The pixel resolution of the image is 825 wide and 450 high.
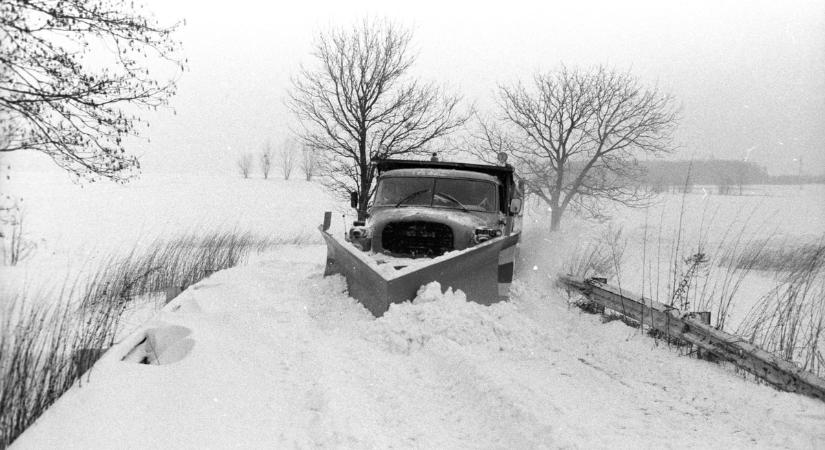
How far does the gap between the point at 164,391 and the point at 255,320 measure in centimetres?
181

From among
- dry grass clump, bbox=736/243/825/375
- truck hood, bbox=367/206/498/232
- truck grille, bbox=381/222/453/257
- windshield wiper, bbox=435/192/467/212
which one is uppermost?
windshield wiper, bbox=435/192/467/212

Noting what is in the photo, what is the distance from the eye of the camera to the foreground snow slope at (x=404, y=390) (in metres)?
2.58

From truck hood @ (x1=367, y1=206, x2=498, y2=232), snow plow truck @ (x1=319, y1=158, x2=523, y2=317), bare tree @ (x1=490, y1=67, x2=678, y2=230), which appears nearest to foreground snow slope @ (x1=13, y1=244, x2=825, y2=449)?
snow plow truck @ (x1=319, y1=158, x2=523, y2=317)

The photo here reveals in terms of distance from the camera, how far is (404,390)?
335 centimetres

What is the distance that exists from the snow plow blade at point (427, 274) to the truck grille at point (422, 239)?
0.75 meters

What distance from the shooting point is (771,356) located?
3805mm

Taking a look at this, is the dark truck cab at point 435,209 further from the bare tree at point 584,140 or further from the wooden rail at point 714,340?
the bare tree at point 584,140

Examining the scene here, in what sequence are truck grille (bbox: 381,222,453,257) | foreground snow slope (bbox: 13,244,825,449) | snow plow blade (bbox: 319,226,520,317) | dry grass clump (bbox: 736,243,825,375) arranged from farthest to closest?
truck grille (bbox: 381,222,453,257) → snow plow blade (bbox: 319,226,520,317) → dry grass clump (bbox: 736,243,825,375) → foreground snow slope (bbox: 13,244,825,449)

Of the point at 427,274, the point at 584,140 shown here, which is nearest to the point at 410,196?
the point at 427,274

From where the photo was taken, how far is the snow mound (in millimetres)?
4246

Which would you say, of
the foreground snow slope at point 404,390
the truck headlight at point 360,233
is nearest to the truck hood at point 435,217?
the truck headlight at point 360,233

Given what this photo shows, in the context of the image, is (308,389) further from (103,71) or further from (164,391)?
(103,71)

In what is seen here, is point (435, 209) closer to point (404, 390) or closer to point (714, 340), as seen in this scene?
point (714, 340)

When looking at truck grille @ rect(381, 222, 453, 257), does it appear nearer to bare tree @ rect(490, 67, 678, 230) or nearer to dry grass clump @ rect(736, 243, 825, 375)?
dry grass clump @ rect(736, 243, 825, 375)
